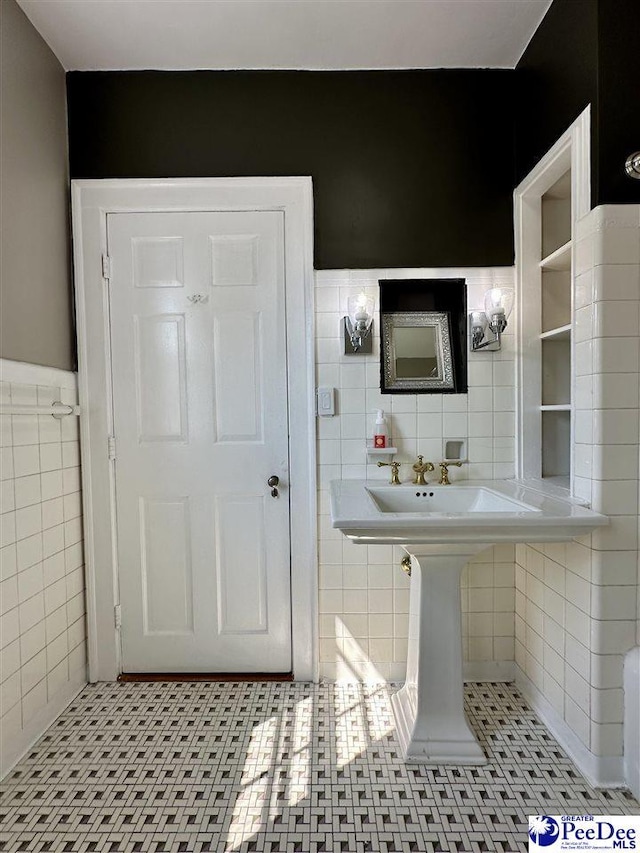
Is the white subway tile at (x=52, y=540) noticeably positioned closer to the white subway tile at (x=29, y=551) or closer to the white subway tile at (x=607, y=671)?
the white subway tile at (x=29, y=551)

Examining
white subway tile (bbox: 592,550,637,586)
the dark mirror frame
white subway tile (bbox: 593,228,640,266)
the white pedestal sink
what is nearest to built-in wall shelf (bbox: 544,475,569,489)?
the white pedestal sink

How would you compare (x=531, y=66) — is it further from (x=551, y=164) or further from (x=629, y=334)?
(x=629, y=334)

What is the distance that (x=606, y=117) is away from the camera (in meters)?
1.53

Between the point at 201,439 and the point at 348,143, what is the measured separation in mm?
1454

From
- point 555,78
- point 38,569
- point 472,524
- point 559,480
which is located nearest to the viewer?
point 472,524

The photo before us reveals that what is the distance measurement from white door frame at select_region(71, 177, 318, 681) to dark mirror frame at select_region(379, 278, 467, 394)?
0.34 meters

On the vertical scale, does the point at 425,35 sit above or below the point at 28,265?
above

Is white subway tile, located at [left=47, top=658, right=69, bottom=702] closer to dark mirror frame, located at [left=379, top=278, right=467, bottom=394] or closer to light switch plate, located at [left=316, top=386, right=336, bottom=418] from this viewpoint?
light switch plate, located at [left=316, top=386, right=336, bottom=418]

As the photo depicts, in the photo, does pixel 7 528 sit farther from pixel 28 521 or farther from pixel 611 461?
pixel 611 461

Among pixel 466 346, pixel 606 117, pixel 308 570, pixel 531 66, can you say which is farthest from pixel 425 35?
pixel 308 570

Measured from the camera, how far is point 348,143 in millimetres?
2145

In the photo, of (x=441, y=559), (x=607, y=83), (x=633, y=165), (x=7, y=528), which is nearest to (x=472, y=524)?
(x=441, y=559)

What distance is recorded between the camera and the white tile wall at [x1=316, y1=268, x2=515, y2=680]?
7.13ft

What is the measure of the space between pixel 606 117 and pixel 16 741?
9.36 ft
